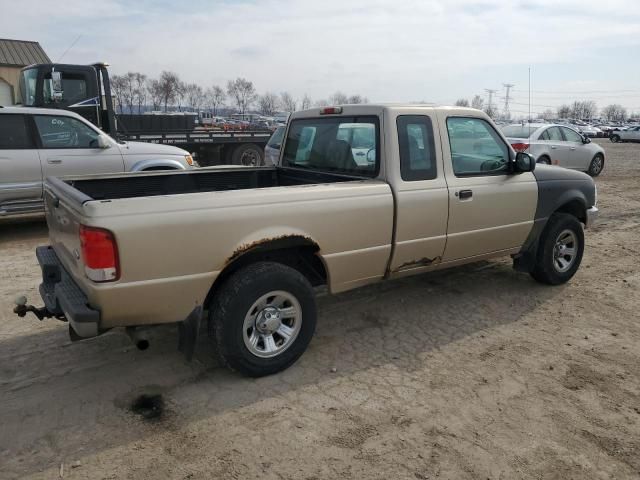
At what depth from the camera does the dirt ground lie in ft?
9.25

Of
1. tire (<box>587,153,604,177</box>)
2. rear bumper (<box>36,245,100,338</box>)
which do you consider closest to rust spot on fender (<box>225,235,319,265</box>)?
rear bumper (<box>36,245,100,338</box>)

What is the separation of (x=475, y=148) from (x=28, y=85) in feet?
31.5

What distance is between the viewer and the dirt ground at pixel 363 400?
9.25ft

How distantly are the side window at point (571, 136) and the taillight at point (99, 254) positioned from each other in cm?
1444

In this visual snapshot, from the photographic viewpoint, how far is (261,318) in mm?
3586

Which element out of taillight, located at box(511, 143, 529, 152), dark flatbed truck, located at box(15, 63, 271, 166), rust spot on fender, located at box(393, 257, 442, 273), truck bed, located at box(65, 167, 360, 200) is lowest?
rust spot on fender, located at box(393, 257, 442, 273)

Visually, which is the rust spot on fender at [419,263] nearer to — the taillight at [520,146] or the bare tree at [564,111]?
the taillight at [520,146]

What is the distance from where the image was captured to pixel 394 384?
3.62 meters

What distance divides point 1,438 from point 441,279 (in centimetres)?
436

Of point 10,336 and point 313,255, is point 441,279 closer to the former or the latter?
point 313,255

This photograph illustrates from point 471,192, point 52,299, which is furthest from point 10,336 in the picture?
point 471,192

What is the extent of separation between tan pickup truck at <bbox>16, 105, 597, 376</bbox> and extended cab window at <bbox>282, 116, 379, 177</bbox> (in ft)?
0.05

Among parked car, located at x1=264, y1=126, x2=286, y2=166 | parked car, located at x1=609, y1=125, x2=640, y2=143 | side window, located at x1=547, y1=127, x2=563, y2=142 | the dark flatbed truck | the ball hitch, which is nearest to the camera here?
the ball hitch

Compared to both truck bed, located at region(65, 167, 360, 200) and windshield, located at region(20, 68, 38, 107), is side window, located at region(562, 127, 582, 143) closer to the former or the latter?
truck bed, located at region(65, 167, 360, 200)
